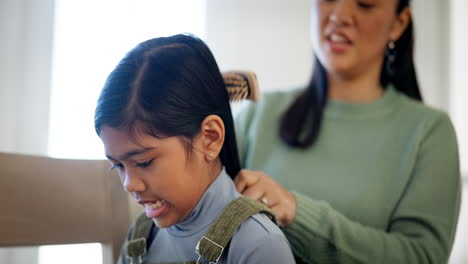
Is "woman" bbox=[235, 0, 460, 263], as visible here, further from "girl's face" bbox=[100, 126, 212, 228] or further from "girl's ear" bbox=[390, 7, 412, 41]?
"girl's face" bbox=[100, 126, 212, 228]

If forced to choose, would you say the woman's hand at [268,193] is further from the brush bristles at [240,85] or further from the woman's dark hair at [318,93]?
the woman's dark hair at [318,93]

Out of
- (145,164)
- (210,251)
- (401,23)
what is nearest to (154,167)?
(145,164)

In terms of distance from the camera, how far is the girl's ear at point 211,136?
631 mm

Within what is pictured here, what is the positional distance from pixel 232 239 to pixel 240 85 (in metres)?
0.22

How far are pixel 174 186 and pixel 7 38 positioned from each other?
3.16 ft

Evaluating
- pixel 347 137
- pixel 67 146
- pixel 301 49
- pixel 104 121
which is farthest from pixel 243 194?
pixel 301 49

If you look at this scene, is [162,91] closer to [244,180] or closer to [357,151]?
[244,180]

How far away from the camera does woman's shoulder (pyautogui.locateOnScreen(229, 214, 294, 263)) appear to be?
59 centimetres

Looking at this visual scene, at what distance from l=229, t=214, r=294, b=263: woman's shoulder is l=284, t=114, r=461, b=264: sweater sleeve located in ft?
0.43

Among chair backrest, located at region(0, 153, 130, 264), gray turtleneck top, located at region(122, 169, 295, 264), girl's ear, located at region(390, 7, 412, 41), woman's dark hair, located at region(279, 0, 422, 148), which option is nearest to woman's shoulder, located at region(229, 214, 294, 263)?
gray turtleneck top, located at region(122, 169, 295, 264)

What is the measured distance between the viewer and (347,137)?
943mm

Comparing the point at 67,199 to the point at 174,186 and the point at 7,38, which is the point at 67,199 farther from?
the point at 7,38

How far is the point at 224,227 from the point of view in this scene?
61cm

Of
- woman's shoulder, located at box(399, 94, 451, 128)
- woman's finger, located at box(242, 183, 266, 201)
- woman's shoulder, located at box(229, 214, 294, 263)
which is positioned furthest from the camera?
woman's shoulder, located at box(399, 94, 451, 128)
